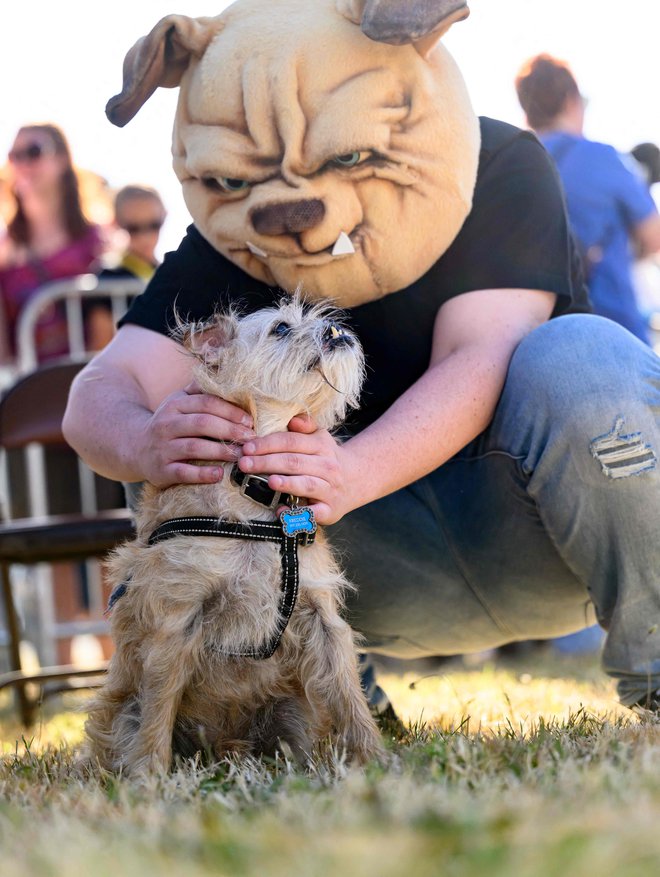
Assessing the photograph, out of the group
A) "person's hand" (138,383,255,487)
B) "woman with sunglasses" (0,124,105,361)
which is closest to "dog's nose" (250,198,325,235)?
"person's hand" (138,383,255,487)

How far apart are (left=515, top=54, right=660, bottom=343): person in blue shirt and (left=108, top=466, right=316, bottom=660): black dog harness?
2890 mm

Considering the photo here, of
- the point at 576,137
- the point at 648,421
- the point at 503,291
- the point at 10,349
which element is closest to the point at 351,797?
the point at 648,421

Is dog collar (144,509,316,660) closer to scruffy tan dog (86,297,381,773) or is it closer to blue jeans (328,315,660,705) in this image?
scruffy tan dog (86,297,381,773)

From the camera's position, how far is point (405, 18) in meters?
2.54

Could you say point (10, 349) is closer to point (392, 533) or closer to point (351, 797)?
point (392, 533)

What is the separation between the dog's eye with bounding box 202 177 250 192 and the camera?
278cm

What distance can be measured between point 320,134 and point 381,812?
1.69m

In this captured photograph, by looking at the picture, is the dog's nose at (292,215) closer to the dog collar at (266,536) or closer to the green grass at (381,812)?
the dog collar at (266,536)

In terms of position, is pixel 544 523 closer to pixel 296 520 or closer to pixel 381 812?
pixel 296 520

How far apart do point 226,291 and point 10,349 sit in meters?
3.41

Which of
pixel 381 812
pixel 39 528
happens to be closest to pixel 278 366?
pixel 381 812

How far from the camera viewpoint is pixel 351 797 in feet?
5.40

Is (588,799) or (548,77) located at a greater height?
(548,77)

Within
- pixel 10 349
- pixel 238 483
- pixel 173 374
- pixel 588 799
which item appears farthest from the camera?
pixel 10 349
